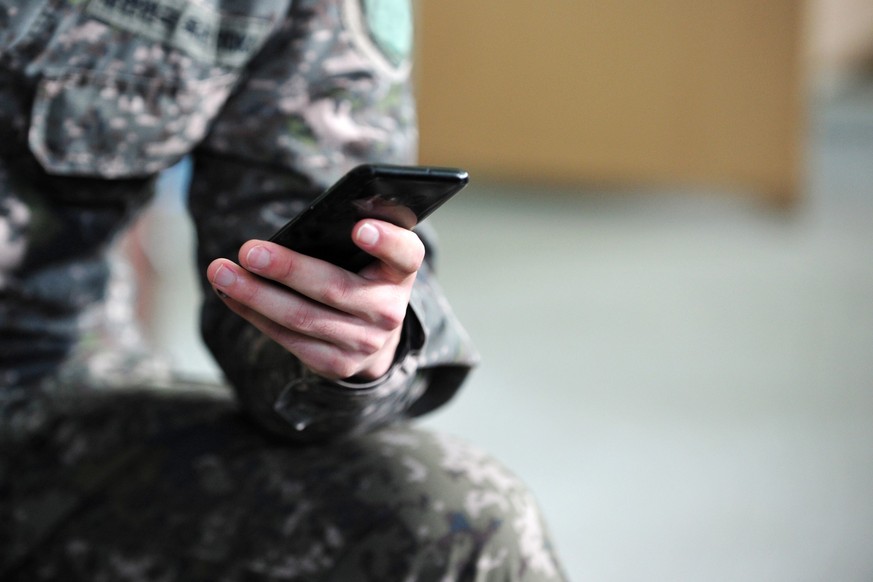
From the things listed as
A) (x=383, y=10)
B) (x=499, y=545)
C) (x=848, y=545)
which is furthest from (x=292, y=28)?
(x=848, y=545)

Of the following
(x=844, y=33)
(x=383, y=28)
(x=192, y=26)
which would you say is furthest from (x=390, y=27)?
(x=844, y=33)

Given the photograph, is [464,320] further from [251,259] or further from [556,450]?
[251,259]

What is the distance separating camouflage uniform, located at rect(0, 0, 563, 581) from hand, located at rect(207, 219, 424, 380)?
0.14 ft

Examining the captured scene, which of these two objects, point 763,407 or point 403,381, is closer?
point 403,381

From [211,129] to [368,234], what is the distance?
22 centimetres

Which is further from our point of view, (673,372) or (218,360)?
(673,372)

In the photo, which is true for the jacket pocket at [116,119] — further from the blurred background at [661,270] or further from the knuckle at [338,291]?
the blurred background at [661,270]

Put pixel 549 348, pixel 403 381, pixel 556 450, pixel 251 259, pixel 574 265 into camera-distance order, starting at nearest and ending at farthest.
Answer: pixel 251 259 < pixel 403 381 < pixel 556 450 < pixel 549 348 < pixel 574 265

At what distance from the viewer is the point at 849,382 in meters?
1.29

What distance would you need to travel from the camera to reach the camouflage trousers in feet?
1.36

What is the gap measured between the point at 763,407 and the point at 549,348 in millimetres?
368

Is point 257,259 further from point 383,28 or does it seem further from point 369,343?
point 383,28

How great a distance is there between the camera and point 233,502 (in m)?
0.45

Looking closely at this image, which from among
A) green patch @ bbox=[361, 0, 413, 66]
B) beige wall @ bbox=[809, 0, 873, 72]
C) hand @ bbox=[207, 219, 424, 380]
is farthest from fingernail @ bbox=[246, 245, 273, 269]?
beige wall @ bbox=[809, 0, 873, 72]
